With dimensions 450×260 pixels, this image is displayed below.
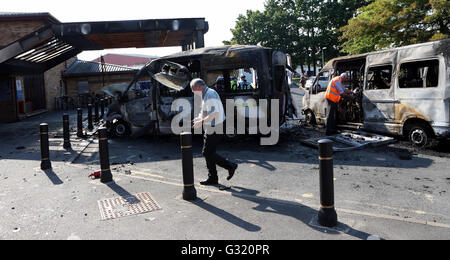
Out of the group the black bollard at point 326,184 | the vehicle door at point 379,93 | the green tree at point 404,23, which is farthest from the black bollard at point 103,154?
the green tree at point 404,23

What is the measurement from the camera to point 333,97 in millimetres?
9172

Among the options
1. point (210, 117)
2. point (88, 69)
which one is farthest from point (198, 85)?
point (88, 69)

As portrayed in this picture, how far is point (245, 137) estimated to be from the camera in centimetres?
905

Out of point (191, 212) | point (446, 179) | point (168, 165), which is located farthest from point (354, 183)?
point (168, 165)

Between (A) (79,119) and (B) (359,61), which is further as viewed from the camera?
(A) (79,119)

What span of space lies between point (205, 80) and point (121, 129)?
3.67m

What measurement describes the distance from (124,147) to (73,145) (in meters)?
1.72

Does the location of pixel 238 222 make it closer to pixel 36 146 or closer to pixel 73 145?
pixel 73 145

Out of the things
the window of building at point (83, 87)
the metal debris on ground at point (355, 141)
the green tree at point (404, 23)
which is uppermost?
the green tree at point (404, 23)

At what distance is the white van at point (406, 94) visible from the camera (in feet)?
22.7

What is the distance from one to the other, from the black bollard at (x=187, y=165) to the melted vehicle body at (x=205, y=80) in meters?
3.75

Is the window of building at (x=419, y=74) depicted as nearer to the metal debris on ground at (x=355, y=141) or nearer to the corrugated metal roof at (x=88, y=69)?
the metal debris on ground at (x=355, y=141)
